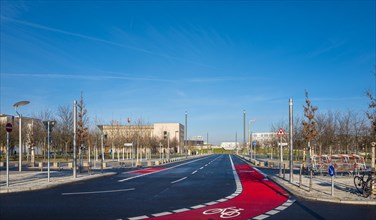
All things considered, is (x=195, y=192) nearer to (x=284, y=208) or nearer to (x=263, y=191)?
(x=263, y=191)

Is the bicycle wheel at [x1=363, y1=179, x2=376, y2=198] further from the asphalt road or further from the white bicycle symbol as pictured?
the white bicycle symbol

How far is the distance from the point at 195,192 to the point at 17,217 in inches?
307

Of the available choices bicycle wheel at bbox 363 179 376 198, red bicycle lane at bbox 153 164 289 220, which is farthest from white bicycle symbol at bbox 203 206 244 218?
bicycle wheel at bbox 363 179 376 198

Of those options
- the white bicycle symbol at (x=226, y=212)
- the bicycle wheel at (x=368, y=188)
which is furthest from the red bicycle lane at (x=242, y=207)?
the bicycle wheel at (x=368, y=188)

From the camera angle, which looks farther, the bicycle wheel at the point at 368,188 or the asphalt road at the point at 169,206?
the bicycle wheel at the point at 368,188

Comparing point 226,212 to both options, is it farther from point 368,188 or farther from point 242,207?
point 368,188

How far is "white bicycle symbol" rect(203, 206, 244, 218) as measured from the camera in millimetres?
10515

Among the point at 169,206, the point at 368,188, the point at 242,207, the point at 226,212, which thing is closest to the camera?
the point at 226,212

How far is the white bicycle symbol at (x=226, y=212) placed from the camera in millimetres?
10515

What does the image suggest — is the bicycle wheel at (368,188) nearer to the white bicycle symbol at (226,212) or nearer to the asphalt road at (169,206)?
the asphalt road at (169,206)

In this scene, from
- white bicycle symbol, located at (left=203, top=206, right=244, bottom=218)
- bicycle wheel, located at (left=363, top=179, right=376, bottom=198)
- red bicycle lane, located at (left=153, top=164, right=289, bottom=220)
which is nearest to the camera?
red bicycle lane, located at (left=153, top=164, right=289, bottom=220)

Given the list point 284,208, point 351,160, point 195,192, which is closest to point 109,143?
point 351,160

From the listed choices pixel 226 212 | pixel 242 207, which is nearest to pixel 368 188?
pixel 242 207

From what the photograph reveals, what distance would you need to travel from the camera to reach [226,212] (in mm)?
10992
